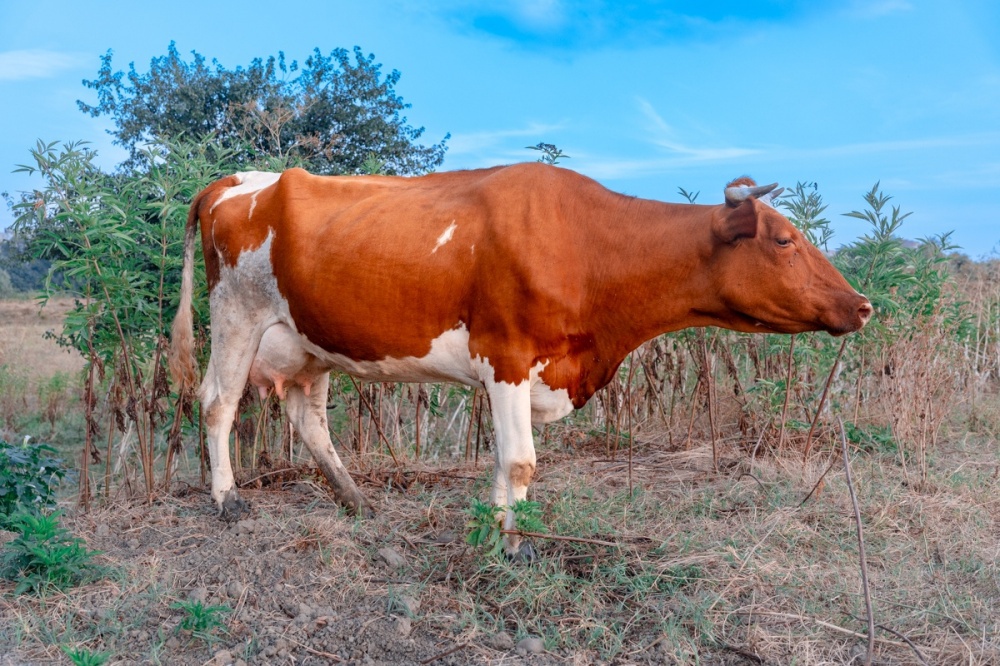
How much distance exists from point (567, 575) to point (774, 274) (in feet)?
6.06

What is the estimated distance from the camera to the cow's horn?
450cm

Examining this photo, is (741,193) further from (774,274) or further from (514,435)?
(514,435)

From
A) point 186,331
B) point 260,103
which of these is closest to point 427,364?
point 186,331

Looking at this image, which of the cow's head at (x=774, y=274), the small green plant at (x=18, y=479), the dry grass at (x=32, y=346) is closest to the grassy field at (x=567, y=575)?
the small green plant at (x=18, y=479)

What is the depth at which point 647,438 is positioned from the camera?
786 centimetres

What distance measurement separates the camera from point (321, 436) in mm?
6086

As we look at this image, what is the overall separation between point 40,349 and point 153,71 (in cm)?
657

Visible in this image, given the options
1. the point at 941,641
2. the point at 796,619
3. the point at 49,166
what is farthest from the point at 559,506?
the point at 49,166

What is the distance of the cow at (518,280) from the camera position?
461 centimetres

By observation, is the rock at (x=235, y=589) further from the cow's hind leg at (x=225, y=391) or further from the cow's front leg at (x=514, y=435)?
the cow's front leg at (x=514, y=435)

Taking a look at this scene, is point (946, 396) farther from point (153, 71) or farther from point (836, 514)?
point (153, 71)

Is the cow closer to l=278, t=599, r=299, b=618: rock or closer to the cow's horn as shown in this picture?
the cow's horn

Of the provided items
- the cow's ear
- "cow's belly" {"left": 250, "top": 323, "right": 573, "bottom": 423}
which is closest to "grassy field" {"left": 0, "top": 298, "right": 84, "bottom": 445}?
"cow's belly" {"left": 250, "top": 323, "right": 573, "bottom": 423}

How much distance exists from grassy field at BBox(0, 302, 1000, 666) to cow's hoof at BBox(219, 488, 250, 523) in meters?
0.10
